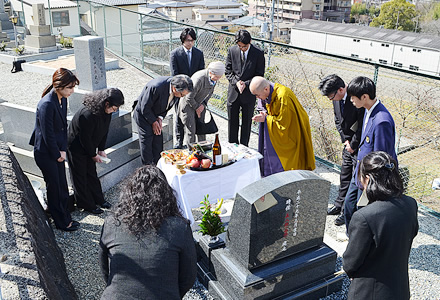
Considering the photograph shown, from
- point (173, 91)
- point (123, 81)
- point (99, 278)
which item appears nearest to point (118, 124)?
point (173, 91)

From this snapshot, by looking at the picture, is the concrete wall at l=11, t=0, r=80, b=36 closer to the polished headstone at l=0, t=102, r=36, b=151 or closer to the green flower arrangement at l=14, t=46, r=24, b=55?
the green flower arrangement at l=14, t=46, r=24, b=55

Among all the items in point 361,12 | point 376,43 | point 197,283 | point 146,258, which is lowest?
point 376,43

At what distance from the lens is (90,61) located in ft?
21.1

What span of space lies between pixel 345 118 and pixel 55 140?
333 centimetres

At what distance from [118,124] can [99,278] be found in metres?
2.61

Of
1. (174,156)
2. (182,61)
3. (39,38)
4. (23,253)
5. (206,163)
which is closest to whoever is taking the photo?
(23,253)

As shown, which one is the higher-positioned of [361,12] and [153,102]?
[361,12]

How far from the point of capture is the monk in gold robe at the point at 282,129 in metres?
5.12

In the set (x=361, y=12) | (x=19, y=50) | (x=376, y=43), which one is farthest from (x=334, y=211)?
(x=361, y=12)

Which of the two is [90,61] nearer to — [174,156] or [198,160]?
[174,156]

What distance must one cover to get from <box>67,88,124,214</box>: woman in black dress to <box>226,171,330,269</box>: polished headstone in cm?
205

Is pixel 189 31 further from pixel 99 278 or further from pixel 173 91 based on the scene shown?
pixel 99 278

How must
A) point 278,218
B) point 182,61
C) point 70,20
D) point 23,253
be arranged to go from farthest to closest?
point 70,20
point 182,61
point 278,218
point 23,253

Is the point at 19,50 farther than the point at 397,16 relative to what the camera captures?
No
